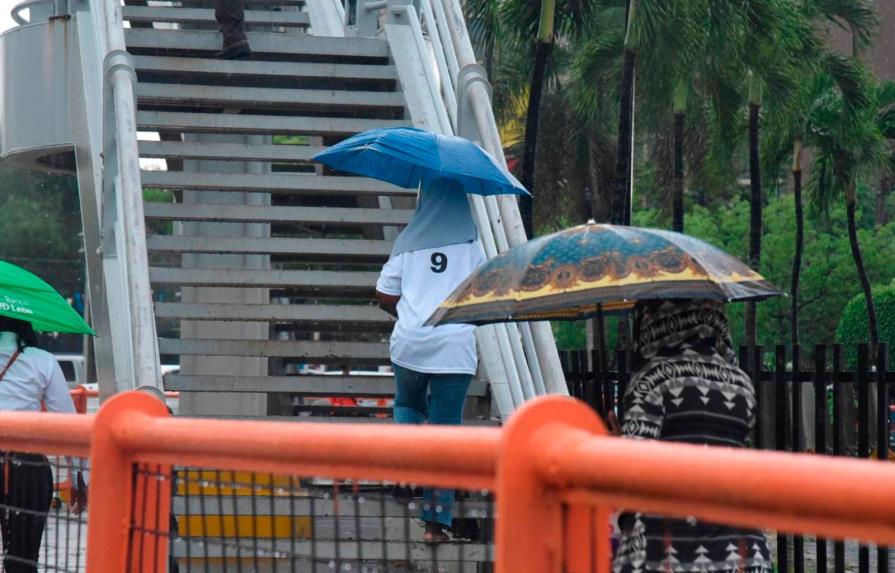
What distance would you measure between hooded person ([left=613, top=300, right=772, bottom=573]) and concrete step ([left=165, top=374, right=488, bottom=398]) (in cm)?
345

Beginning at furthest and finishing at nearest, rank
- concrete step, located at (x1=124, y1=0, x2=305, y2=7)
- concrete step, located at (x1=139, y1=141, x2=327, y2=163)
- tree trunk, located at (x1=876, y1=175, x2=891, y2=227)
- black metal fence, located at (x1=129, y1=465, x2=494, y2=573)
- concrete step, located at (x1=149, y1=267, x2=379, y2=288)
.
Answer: tree trunk, located at (x1=876, y1=175, x2=891, y2=227) < concrete step, located at (x1=124, y1=0, x2=305, y2=7) < concrete step, located at (x1=139, y1=141, x2=327, y2=163) < concrete step, located at (x1=149, y1=267, x2=379, y2=288) < black metal fence, located at (x1=129, y1=465, x2=494, y2=573)

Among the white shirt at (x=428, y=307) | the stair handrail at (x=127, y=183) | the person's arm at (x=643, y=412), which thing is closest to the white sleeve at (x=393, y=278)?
the white shirt at (x=428, y=307)

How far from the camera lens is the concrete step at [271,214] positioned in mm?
8227

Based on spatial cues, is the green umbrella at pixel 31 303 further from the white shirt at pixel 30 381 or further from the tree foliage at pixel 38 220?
the tree foliage at pixel 38 220

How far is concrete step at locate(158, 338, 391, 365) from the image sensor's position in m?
7.84

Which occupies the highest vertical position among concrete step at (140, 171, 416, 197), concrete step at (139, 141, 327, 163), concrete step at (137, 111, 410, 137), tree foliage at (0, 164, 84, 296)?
tree foliage at (0, 164, 84, 296)

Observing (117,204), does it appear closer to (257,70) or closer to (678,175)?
(257,70)

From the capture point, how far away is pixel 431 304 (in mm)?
6145

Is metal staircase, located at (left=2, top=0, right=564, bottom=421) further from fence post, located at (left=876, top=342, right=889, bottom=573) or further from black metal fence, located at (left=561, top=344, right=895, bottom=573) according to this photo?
fence post, located at (left=876, top=342, right=889, bottom=573)

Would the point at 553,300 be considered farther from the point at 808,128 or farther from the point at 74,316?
the point at 808,128

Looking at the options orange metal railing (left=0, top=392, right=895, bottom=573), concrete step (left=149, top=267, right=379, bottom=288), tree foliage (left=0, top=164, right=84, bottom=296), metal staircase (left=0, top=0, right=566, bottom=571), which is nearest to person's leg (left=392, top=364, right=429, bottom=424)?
metal staircase (left=0, top=0, right=566, bottom=571)

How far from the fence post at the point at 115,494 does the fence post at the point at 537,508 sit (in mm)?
1145

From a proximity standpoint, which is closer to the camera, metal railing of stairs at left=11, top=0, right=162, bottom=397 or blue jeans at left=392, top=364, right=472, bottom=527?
blue jeans at left=392, top=364, right=472, bottom=527

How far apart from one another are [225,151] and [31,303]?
254cm
